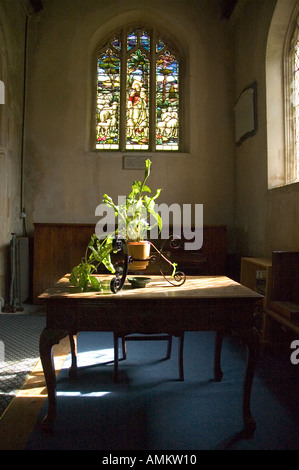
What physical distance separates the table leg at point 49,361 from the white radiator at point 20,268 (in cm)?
308

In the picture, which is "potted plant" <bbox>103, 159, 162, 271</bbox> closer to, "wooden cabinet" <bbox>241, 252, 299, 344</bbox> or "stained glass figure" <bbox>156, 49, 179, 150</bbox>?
"wooden cabinet" <bbox>241, 252, 299, 344</bbox>

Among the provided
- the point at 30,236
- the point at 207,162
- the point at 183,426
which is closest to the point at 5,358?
the point at 183,426

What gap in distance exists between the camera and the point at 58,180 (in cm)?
543

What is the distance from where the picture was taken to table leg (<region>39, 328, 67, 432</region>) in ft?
5.71

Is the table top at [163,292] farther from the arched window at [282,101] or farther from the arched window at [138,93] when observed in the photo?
the arched window at [138,93]

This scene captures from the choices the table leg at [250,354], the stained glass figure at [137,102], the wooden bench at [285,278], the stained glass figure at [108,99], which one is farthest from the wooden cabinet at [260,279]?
the stained glass figure at [108,99]

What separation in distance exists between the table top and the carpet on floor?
70cm

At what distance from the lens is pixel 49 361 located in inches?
69.5

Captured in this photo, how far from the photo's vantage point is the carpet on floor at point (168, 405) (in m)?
1.70

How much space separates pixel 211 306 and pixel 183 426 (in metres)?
0.67

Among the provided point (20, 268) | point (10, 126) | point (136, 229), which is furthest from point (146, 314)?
point (10, 126)

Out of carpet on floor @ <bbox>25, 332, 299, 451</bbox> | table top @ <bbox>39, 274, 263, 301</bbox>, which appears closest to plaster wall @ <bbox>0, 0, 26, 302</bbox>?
carpet on floor @ <bbox>25, 332, 299, 451</bbox>

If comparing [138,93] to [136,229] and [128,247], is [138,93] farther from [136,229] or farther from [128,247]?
[128,247]

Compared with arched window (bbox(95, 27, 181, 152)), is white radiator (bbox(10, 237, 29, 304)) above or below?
below
